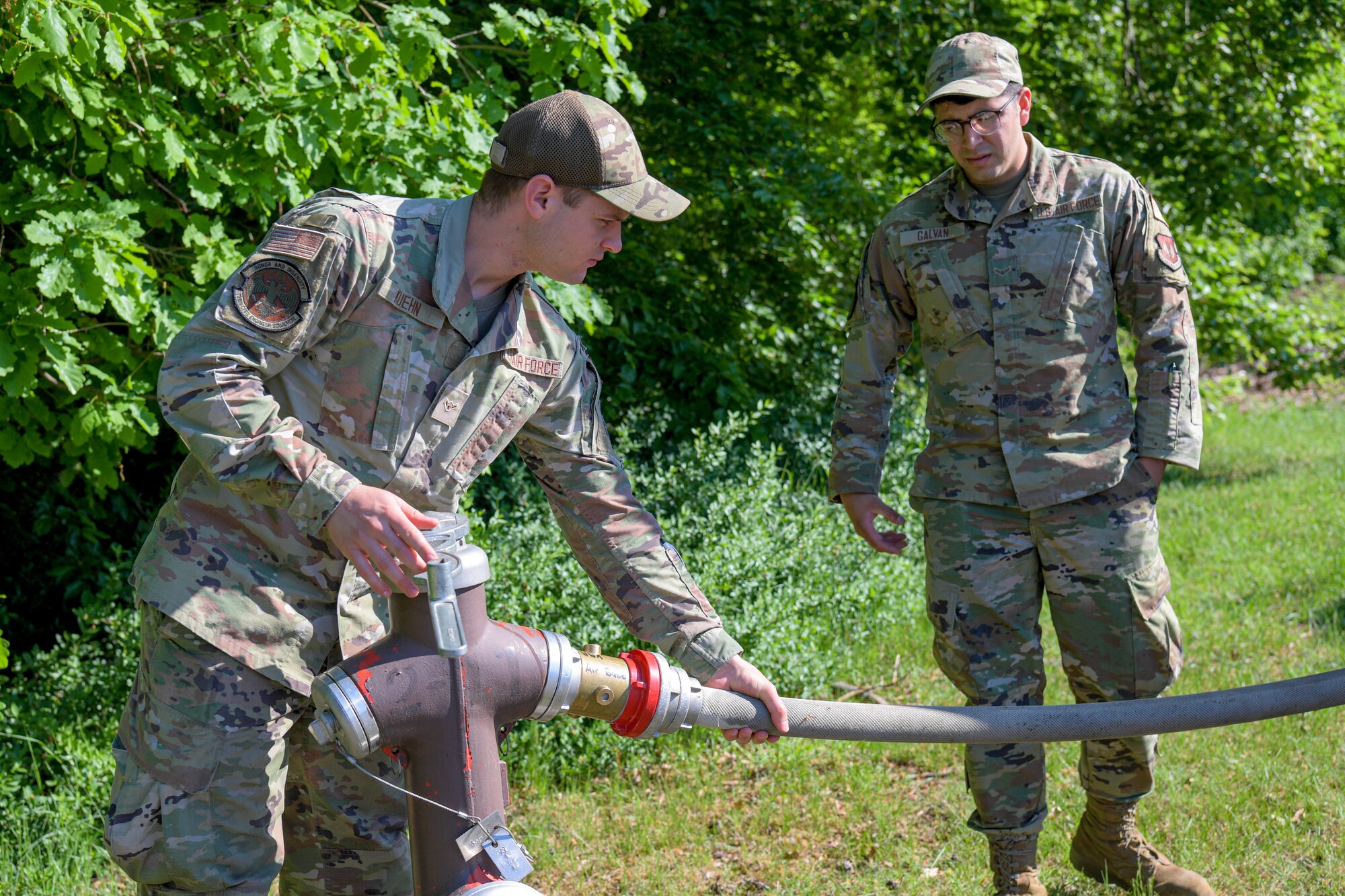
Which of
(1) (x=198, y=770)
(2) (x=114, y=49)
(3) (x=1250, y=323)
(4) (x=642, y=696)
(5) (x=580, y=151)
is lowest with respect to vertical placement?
(3) (x=1250, y=323)

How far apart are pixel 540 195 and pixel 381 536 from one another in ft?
2.45

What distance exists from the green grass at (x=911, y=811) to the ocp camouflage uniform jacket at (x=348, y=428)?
1.43 meters

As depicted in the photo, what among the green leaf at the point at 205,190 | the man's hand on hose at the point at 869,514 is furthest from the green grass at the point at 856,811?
the green leaf at the point at 205,190

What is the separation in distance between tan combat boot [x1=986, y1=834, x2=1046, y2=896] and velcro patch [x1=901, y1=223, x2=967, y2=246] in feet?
5.23

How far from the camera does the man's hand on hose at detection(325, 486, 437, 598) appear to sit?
1756 millimetres

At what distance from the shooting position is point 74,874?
3.54 meters

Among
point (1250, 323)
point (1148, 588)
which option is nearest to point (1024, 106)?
point (1148, 588)

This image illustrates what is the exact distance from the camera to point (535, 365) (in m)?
2.41

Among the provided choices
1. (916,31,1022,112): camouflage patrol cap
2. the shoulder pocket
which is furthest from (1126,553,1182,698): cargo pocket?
the shoulder pocket

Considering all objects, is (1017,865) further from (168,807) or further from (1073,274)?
(168,807)

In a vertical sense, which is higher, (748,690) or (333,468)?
(333,468)

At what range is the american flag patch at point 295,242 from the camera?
2123 mm

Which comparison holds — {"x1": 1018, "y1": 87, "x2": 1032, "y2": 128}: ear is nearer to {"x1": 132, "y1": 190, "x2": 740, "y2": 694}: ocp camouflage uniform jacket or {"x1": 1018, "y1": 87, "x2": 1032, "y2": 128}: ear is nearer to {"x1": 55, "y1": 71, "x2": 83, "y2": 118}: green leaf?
{"x1": 132, "y1": 190, "x2": 740, "y2": 694}: ocp camouflage uniform jacket

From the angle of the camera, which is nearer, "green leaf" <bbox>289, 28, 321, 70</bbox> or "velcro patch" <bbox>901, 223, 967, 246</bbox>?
"velcro patch" <bbox>901, 223, 967, 246</bbox>
